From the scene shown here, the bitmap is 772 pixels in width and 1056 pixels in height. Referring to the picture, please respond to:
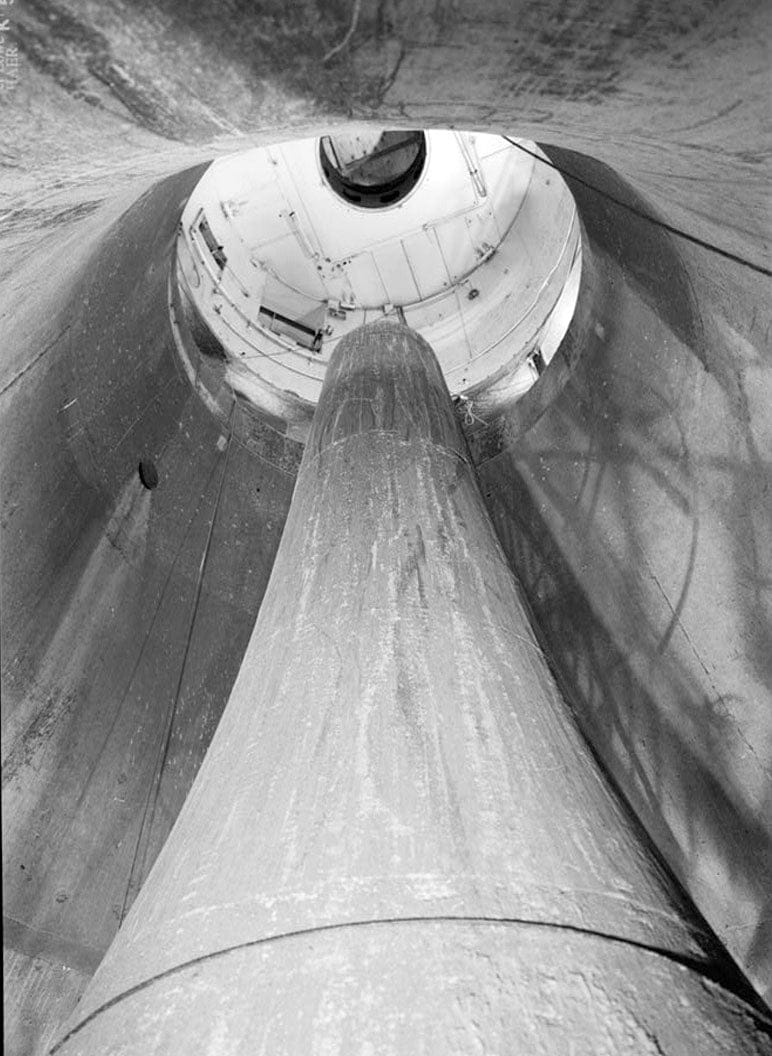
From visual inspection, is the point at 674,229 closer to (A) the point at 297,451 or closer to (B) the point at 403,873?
(B) the point at 403,873

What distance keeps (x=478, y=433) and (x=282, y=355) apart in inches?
84.3

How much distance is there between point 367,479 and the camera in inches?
127

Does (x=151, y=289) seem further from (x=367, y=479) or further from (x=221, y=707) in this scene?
(x=367, y=479)

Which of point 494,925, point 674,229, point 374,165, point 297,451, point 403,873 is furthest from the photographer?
point 374,165

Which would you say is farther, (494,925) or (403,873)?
(403,873)

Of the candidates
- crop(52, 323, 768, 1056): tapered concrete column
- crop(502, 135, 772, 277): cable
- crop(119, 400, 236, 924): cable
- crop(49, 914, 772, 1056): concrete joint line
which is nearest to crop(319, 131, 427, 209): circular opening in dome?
crop(502, 135, 772, 277): cable

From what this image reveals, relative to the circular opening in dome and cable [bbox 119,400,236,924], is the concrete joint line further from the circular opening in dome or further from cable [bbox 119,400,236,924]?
the circular opening in dome

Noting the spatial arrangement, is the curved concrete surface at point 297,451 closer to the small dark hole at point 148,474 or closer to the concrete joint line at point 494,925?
the small dark hole at point 148,474

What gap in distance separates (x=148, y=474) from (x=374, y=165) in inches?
193

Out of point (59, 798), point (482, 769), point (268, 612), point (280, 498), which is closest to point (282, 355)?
point (280, 498)

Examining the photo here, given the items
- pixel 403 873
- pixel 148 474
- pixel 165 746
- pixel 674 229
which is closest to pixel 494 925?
pixel 403 873

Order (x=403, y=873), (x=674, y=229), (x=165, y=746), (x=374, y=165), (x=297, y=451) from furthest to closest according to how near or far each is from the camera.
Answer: (x=374, y=165) → (x=297, y=451) → (x=165, y=746) → (x=674, y=229) → (x=403, y=873)

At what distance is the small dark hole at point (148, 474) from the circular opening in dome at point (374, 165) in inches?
175

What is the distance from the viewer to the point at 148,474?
573 centimetres
